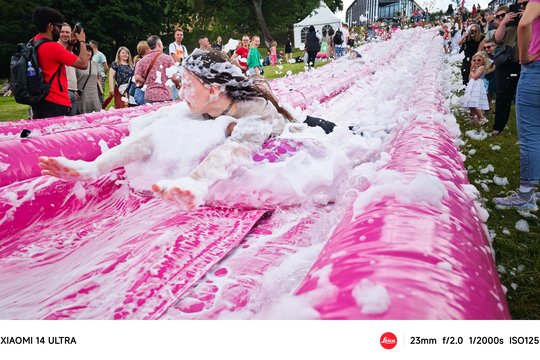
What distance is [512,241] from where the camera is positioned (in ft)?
6.68

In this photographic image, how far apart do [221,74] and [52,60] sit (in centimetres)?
192

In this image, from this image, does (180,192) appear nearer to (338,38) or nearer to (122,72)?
(122,72)

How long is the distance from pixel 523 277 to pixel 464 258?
3.66 feet

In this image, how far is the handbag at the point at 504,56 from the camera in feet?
12.1

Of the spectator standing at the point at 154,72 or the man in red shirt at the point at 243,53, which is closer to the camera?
the spectator standing at the point at 154,72

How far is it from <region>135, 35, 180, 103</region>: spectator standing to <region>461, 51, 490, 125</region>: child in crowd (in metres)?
3.58

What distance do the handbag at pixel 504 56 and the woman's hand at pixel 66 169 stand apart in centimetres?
383

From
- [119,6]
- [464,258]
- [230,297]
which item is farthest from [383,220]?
[119,6]

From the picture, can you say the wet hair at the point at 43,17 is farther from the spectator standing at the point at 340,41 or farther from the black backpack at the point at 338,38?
the black backpack at the point at 338,38
